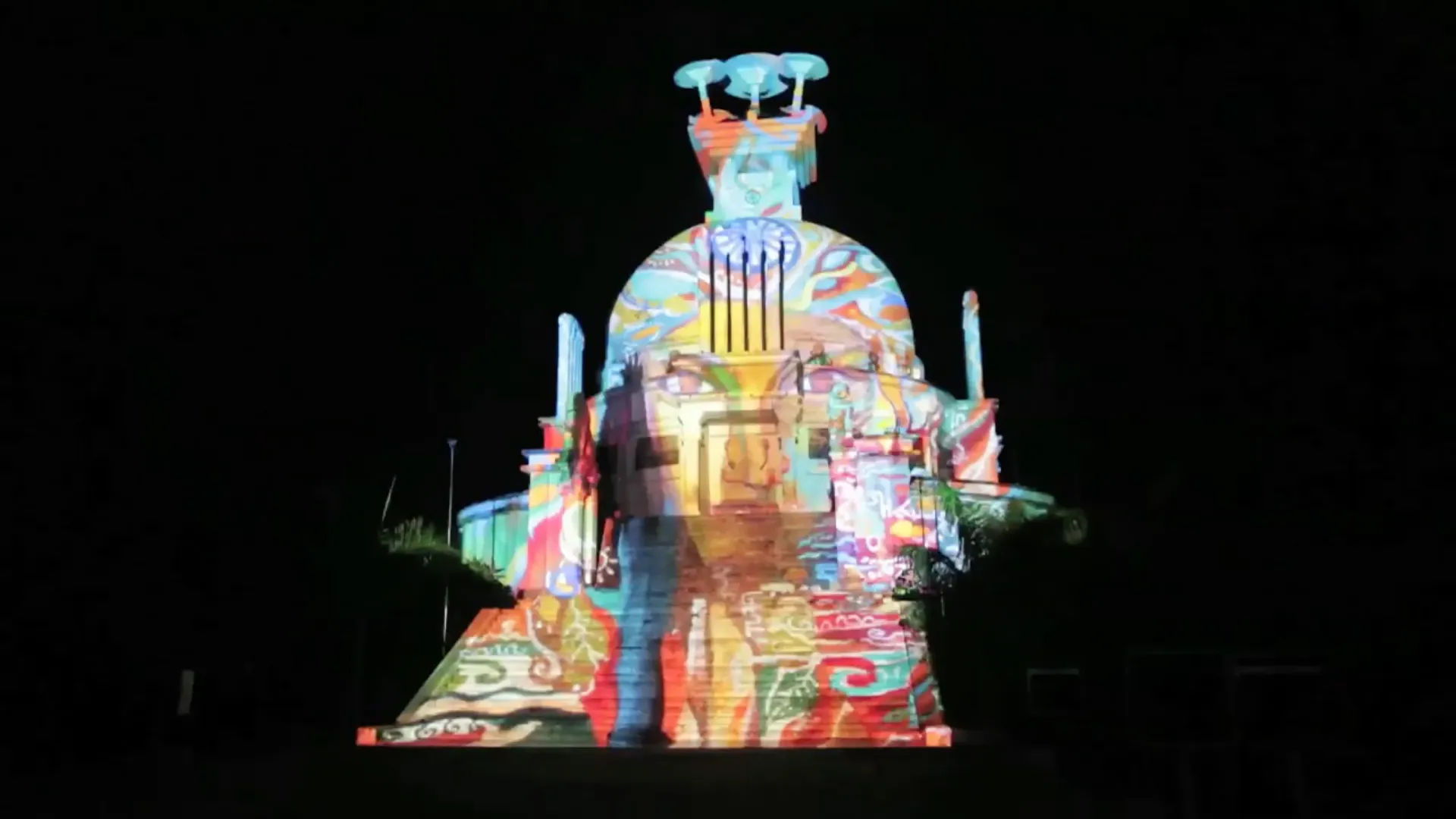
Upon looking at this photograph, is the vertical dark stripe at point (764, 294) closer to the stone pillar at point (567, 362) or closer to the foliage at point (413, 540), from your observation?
the stone pillar at point (567, 362)

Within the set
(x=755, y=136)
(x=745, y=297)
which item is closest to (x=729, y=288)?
(x=745, y=297)

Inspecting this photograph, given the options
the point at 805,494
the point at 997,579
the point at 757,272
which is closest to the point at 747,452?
the point at 805,494

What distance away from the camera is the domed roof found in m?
37.8

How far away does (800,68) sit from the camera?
1610 inches

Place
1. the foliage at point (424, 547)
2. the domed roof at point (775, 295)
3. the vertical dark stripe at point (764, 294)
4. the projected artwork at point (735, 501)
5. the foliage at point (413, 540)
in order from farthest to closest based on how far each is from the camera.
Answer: the domed roof at point (775, 295), the vertical dark stripe at point (764, 294), the foliage at point (413, 540), the foliage at point (424, 547), the projected artwork at point (735, 501)

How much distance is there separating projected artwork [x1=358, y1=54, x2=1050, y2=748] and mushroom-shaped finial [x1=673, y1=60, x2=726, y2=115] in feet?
0.27

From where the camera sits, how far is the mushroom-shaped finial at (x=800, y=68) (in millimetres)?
40656

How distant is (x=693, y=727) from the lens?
18109mm

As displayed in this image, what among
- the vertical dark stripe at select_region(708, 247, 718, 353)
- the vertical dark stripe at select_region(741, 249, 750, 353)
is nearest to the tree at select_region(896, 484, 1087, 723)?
the vertical dark stripe at select_region(741, 249, 750, 353)

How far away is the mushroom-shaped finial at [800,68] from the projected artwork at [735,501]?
3.5 inches

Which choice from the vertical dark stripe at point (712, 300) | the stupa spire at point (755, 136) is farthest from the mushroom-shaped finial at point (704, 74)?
the vertical dark stripe at point (712, 300)

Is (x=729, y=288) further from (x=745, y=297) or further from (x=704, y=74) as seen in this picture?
(x=704, y=74)

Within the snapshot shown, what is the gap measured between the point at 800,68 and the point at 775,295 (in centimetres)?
917

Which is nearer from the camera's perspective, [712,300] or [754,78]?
[712,300]
